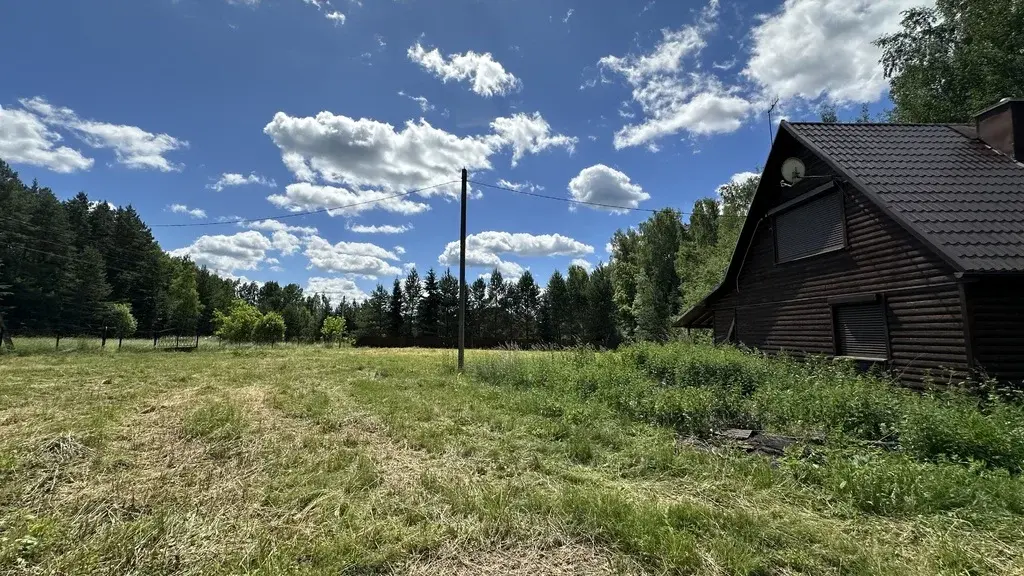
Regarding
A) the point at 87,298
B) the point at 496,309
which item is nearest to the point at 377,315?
the point at 496,309

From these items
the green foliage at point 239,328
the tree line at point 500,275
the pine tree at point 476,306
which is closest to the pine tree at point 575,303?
the tree line at point 500,275

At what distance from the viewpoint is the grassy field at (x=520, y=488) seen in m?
2.77

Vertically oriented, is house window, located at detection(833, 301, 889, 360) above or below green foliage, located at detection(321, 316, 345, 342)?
above

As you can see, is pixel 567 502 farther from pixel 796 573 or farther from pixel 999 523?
pixel 999 523

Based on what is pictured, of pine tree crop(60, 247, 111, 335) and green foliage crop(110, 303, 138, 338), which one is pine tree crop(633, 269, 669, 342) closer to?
green foliage crop(110, 303, 138, 338)

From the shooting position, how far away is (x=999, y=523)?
3098 mm

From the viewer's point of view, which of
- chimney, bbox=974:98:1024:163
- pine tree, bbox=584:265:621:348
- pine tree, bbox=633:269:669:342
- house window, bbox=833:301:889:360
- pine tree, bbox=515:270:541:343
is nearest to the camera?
house window, bbox=833:301:889:360

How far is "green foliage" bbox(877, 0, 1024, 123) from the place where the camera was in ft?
50.4

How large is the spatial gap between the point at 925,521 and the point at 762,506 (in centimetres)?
105

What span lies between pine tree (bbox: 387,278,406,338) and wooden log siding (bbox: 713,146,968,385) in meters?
52.1

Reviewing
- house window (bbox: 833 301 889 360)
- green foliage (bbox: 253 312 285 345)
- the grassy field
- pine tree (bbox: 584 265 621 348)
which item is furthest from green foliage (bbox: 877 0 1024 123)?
green foliage (bbox: 253 312 285 345)

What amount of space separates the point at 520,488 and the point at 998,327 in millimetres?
8353

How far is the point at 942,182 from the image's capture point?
27.8ft

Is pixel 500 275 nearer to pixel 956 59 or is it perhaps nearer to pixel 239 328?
pixel 239 328
